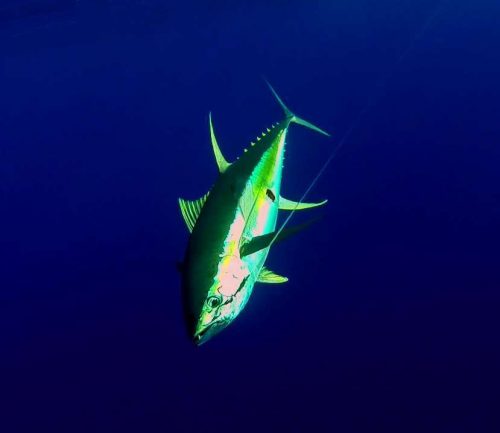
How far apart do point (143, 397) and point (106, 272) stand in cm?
296

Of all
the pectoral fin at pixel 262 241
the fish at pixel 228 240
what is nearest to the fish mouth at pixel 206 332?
the fish at pixel 228 240

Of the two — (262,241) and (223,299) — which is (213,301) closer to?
(223,299)

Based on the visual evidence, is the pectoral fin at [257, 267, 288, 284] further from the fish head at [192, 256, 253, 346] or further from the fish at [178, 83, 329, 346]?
the fish head at [192, 256, 253, 346]

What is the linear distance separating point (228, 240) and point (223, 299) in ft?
0.72

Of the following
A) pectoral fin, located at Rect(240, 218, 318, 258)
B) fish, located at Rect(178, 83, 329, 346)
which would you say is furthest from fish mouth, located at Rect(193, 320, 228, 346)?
pectoral fin, located at Rect(240, 218, 318, 258)

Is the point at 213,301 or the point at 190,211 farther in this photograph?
the point at 190,211

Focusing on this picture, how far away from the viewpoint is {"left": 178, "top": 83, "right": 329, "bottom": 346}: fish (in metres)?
1.76

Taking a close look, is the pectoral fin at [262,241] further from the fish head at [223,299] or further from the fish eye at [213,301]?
the fish eye at [213,301]

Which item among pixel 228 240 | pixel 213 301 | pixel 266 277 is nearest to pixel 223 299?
pixel 213 301

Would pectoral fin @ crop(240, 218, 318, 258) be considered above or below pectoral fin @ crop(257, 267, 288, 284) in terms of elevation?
above

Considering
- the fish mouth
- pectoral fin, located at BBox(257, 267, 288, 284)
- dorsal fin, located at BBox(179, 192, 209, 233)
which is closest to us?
the fish mouth

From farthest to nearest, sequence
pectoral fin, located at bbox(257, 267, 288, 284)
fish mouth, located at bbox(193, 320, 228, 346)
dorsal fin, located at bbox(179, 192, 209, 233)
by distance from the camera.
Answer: pectoral fin, located at bbox(257, 267, 288, 284) → dorsal fin, located at bbox(179, 192, 209, 233) → fish mouth, located at bbox(193, 320, 228, 346)

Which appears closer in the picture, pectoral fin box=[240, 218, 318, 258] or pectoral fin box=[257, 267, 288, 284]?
pectoral fin box=[240, 218, 318, 258]

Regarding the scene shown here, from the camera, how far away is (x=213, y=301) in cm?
176
